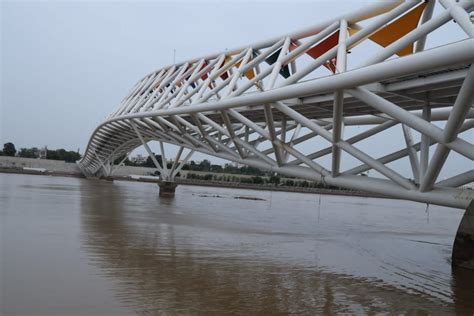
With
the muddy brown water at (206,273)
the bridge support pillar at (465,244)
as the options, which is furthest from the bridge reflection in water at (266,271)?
the bridge support pillar at (465,244)

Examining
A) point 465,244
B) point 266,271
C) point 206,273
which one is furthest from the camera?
point 465,244

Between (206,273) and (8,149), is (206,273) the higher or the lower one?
the lower one

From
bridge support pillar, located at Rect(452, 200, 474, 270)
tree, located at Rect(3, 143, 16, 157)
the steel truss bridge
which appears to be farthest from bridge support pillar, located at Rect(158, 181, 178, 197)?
tree, located at Rect(3, 143, 16, 157)

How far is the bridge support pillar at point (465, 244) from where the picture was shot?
12555mm

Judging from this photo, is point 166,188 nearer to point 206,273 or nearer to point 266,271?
point 266,271

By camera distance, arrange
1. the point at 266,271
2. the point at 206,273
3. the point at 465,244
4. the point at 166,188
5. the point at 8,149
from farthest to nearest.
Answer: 1. the point at 8,149
2. the point at 166,188
3. the point at 465,244
4. the point at 266,271
5. the point at 206,273

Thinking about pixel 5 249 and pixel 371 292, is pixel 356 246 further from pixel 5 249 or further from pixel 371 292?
pixel 5 249

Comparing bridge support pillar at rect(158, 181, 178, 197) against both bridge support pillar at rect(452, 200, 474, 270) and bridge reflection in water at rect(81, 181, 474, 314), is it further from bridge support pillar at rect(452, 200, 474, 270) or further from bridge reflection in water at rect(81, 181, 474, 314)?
bridge support pillar at rect(452, 200, 474, 270)

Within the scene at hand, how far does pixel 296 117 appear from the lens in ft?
43.9

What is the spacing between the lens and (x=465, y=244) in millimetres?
13102

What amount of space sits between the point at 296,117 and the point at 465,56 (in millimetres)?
5869

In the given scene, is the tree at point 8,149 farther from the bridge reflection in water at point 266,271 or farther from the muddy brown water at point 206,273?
the bridge reflection in water at point 266,271

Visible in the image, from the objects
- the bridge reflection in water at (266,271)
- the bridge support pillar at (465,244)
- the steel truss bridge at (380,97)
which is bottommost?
the bridge reflection in water at (266,271)

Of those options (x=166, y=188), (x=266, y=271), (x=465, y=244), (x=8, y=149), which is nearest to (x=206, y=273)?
(x=266, y=271)
